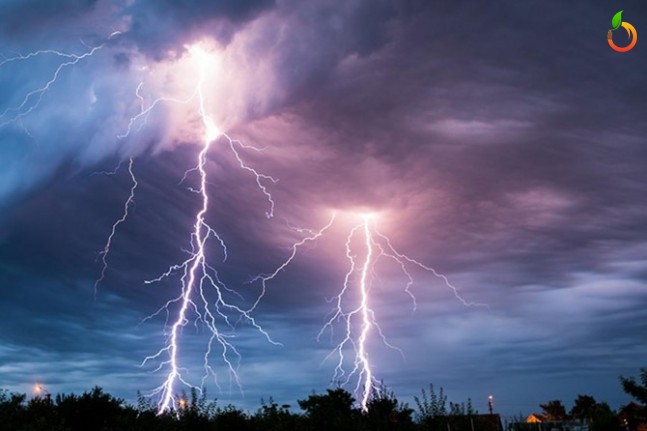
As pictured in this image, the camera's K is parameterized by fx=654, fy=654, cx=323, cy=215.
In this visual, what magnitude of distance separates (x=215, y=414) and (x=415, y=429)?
24.3ft

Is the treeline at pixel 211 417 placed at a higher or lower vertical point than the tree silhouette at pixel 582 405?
lower

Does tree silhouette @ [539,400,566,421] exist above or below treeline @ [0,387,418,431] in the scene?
above

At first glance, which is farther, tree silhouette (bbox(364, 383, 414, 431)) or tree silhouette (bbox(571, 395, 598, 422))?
tree silhouette (bbox(571, 395, 598, 422))

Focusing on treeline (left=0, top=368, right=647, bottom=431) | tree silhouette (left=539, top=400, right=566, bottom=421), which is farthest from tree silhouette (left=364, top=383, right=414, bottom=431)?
tree silhouette (left=539, top=400, right=566, bottom=421)

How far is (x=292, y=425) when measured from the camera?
18859mm

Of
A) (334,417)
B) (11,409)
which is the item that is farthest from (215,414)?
(11,409)

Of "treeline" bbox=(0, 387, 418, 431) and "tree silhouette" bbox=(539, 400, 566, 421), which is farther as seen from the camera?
"tree silhouette" bbox=(539, 400, 566, 421)

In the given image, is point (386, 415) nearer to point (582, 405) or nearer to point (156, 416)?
point (156, 416)

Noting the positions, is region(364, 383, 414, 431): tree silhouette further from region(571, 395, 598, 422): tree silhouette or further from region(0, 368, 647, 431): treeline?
region(571, 395, 598, 422): tree silhouette

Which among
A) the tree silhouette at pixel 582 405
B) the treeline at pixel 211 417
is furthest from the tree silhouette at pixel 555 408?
the treeline at pixel 211 417

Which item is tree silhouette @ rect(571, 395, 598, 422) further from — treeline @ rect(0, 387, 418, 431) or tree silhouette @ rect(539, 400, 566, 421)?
treeline @ rect(0, 387, 418, 431)

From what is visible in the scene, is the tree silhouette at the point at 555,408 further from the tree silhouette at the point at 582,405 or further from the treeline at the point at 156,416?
the treeline at the point at 156,416

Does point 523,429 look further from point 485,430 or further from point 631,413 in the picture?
point 631,413

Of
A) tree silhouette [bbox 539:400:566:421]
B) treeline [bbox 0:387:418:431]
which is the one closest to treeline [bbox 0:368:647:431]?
treeline [bbox 0:387:418:431]
